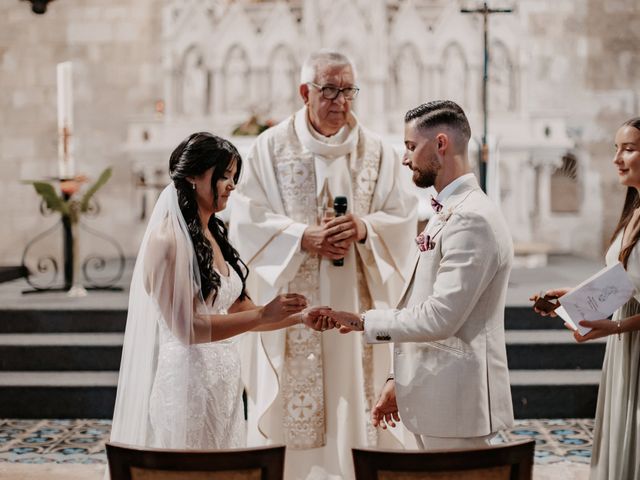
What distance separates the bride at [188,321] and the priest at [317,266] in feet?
3.14

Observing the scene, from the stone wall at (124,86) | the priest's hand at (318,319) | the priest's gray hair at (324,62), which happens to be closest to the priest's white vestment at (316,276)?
the priest's gray hair at (324,62)

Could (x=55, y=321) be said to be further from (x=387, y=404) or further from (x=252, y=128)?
(x=387, y=404)

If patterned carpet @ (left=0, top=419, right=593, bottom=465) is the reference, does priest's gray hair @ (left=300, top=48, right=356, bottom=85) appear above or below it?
above

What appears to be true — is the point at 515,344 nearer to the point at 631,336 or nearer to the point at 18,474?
the point at 631,336

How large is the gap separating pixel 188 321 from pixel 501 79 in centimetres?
654

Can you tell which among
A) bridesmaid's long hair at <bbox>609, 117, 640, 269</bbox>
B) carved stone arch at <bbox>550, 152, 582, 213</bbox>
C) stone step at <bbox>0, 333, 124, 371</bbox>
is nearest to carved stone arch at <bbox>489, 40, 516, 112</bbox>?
carved stone arch at <bbox>550, 152, 582, 213</bbox>

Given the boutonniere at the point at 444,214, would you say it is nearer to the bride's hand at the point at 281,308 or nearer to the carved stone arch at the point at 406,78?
the bride's hand at the point at 281,308

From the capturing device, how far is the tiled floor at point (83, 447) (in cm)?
433

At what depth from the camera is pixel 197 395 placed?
2.87 m

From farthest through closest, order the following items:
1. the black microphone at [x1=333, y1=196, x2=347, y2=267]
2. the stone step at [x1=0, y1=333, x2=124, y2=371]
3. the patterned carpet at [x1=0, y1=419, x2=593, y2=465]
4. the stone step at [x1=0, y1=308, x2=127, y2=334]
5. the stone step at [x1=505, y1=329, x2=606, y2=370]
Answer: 1. the stone step at [x1=0, y1=308, x2=127, y2=334]
2. the stone step at [x1=0, y1=333, x2=124, y2=371]
3. the stone step at [x1=505, y1=329, x2=606, y2=370]
4. the patterned carpet at [x1=0, y1=419, x2=593, y2=465]
5. the black microphone at [x1=333, y1=196, x2=347, y2=267]

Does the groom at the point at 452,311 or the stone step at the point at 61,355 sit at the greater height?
the groom at the point at 452,311

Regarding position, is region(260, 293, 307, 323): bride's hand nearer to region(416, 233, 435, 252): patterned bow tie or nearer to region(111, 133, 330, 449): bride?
A: region(111, 133, 330, 449): bride

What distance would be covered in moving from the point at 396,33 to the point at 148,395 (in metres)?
6.37

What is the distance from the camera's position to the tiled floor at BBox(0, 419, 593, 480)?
433cm
